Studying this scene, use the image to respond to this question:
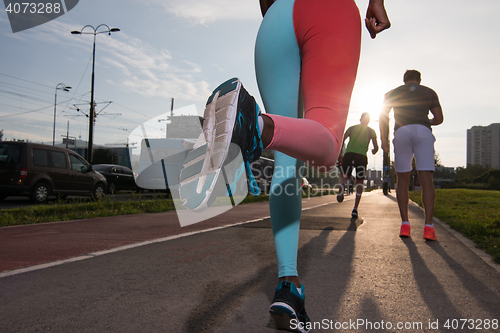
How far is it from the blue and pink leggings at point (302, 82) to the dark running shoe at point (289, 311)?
12 centimetres

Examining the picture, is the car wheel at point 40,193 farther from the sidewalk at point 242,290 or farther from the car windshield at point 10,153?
the sidewalk at point 242,290

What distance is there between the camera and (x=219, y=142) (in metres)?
1.19

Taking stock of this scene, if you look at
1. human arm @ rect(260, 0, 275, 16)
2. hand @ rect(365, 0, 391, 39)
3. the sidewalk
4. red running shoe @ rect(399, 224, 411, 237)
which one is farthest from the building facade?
human arm @ rect(260, 0, 275, 16)

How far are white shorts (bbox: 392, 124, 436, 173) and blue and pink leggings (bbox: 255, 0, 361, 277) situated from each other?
274cm

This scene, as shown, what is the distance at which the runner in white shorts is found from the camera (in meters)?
4.02

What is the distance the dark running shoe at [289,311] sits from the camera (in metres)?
1.49

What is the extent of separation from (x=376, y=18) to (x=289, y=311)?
5.10 ft

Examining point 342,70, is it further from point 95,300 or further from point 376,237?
point 376,237

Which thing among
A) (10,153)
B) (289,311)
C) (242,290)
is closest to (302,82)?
(289,311)

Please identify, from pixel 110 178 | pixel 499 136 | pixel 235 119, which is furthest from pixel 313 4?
pixel 499 136

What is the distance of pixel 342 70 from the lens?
1.57 meters

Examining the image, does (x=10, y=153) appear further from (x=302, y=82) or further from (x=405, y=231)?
(x=302, y=82)

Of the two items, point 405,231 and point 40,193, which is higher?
point 405,231

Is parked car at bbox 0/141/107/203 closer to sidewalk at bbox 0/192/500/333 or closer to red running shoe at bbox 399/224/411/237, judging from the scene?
sidewalk at bbox 0/192/500/333
